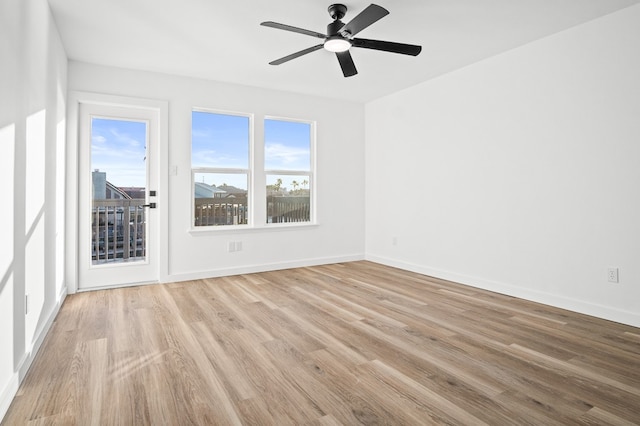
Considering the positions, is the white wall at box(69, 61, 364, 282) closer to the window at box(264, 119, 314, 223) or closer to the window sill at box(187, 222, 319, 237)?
the window sill at box(187, 222, 319, 237)

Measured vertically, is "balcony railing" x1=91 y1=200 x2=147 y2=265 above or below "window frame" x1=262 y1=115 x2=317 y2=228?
below

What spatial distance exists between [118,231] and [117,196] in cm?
41

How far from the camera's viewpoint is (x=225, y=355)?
7.79 feet

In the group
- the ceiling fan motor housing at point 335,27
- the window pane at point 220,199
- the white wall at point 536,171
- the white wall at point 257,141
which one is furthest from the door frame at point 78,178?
the white wall at point 536,171

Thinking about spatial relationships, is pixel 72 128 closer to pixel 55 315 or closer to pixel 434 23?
pixel 55 315

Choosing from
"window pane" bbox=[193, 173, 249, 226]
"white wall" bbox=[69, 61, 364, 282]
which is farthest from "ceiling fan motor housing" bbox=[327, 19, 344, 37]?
"window pane" bbox=[193, 173, 249, 226]

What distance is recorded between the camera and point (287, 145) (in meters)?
5.43

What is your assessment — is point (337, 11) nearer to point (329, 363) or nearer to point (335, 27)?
point (335, 27)

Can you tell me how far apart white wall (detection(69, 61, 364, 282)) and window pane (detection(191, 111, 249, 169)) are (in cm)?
15

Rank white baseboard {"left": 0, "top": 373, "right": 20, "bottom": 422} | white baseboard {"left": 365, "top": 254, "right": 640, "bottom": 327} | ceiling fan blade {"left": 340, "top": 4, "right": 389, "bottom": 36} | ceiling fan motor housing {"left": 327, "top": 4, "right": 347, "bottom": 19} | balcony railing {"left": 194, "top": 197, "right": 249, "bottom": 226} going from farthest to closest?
balcony railing {"left": 194, "top": 197, "right": 249, "bottom": 226}, white baseboard {"left": 365, "top": 254, "right": 640, "bottom": 327}, ceiling fan motor housing {"left": 327, "top": 4, "right": 347, "bottom": 19}, ceiling fan blade {"left": 340, "top": 4, "right": 389, "bottom": 36}, white baseboard {"left": 0, "top": 373, "right": 20, "bottom": 422}

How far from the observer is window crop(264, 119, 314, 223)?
5.27 metres

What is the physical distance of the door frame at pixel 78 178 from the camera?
3906 millimetres

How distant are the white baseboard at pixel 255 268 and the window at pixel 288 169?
630 millimetres

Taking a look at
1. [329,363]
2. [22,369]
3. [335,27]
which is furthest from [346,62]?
[22,369]
